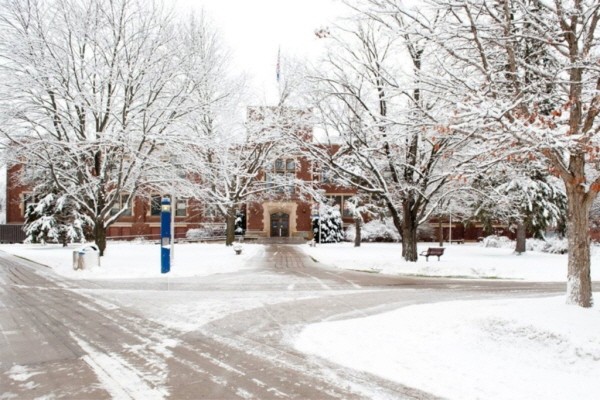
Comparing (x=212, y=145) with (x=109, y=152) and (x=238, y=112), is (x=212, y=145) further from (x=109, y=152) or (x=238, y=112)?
(x=238, y=112)

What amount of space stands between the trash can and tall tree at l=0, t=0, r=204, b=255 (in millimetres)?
2407

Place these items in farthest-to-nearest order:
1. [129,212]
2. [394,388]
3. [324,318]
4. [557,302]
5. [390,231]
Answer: [129,212] < [390,231] < [324,318] < [557,302] < [394,388]

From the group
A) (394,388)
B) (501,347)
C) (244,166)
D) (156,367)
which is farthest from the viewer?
(244,166)

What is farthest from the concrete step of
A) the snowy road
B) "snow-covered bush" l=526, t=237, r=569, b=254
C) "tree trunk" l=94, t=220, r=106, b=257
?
the snowy road

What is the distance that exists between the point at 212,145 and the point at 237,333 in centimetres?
1278

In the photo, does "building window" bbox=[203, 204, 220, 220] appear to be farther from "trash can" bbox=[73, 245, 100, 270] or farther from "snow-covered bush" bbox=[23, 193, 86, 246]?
"trash can" bbox=[73, 245, 100, 270]

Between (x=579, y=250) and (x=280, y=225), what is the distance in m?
42.5

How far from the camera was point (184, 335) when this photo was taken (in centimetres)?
767

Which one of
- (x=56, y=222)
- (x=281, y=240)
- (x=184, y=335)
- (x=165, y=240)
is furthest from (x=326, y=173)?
(x=281, y=240)

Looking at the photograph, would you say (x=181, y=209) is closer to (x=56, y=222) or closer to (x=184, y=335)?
(x=56, y=222)

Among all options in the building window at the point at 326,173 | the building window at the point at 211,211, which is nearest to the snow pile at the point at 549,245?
the building window at the point at 326,173

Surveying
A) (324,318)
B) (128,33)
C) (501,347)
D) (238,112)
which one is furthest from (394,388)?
(238,112)

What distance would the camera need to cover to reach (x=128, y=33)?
19016 millimetres

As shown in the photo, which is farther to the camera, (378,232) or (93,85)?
(378,232)
